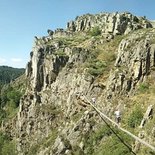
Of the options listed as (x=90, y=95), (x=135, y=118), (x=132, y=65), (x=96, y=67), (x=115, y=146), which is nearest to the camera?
(x=115, y=146)

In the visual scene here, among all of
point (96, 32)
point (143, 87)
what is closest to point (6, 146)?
point (96, 32)

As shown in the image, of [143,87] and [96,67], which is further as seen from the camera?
[96,67]

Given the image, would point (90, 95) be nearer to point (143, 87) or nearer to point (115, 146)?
point (143, 87)

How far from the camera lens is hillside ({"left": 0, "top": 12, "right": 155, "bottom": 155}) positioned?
157 feet

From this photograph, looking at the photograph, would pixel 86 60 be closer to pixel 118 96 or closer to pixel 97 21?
pixel 118 96

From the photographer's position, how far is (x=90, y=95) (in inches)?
2426

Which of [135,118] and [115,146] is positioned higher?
[135,118]

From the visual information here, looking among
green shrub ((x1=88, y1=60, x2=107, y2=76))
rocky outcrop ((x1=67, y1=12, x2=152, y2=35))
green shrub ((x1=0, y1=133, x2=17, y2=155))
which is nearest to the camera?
green shrub ((x1=88, y1=60, x2=107, y2=76))

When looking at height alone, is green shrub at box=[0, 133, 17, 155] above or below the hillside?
below

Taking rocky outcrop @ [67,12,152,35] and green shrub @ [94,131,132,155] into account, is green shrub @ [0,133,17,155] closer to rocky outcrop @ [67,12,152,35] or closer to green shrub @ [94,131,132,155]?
rocky outcrop @ [67,12,152,35]

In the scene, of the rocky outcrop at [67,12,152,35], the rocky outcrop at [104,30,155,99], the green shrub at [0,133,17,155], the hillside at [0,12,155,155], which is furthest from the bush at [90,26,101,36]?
the green shrub at [0,133,17,155]

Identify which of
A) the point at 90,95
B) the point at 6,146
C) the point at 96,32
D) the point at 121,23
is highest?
the point at 121,23

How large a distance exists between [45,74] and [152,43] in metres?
33.9

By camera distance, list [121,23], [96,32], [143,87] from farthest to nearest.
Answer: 1. [96,32]
2. [121,23]
3. [143,87]
